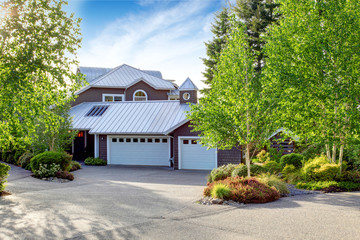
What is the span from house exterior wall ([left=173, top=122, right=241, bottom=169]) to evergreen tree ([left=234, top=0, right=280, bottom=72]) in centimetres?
1594

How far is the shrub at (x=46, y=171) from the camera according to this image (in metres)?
16.6

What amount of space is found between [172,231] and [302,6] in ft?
40.8

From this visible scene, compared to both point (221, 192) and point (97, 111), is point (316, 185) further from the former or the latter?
point (97, 111)

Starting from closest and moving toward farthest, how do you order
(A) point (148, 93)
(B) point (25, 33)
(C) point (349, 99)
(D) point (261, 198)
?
(D) point (261, 198) → (B) point (25, 33) → (C) point (349, 99) → (A) point (148, 93)

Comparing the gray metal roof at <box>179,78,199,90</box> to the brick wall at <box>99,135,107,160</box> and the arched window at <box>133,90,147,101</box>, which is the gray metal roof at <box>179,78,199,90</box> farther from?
the arched window at <box>133,90,147,101</box>

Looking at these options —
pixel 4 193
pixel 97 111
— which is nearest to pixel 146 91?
pixel 97 111

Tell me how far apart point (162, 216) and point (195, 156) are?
43.0 ft

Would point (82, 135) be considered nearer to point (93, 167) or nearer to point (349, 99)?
point (93, 167)

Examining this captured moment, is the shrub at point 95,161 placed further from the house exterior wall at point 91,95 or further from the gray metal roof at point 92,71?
the gray metal roof at point 92,71

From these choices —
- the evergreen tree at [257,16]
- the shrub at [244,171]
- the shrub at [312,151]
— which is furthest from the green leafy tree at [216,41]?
the shrub at [244,171]

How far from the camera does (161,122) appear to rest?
23766 mm

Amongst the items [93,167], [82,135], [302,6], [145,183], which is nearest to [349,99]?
[302,6]

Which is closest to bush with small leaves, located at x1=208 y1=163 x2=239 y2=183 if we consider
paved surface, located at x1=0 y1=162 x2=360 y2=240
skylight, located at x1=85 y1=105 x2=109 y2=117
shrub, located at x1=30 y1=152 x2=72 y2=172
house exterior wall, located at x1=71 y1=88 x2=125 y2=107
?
paved surface, located at x1=0 y1=162 x2=360 y2=240

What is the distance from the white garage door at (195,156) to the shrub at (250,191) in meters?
9.76
